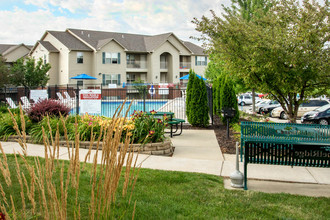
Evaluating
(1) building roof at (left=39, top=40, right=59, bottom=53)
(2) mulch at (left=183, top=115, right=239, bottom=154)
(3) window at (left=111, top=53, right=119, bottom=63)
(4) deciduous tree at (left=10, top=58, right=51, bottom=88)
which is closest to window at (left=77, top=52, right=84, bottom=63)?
(1) building roof at (left=39, top=40, right=59, bottom=53)

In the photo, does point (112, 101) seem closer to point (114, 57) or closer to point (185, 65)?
point (114, 57)

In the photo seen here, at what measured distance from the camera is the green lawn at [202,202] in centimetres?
441

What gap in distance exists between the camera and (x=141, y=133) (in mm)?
9547

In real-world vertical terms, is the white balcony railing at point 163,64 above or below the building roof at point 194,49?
below

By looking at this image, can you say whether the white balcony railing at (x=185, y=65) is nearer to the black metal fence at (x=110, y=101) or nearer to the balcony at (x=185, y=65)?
the balcony at (x=185, y=65)

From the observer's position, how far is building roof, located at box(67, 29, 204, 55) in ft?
138

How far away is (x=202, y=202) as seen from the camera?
497 cm

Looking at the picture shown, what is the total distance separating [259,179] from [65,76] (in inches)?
1448

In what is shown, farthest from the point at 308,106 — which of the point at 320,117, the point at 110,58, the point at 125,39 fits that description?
the point at 125,39

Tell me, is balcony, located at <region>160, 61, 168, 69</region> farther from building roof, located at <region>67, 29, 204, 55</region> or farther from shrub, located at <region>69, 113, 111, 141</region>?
shrub, located at <region>69, 113, 111, 141</region>

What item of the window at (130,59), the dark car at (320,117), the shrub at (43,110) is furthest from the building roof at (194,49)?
the shrub at (43,110)

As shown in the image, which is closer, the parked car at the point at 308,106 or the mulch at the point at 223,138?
the mulch at the point at 223,138

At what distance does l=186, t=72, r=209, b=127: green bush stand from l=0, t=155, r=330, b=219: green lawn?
27.7 feet

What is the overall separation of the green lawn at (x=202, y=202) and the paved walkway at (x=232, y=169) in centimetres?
65
